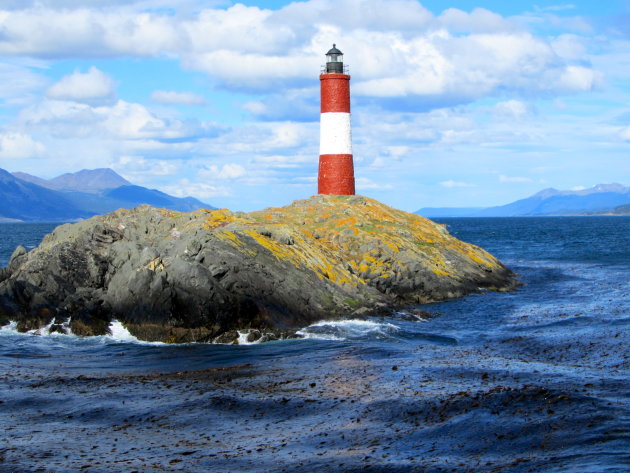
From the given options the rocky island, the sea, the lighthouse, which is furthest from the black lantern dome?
the sea

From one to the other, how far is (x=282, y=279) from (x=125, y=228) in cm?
1087

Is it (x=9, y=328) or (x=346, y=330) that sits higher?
(x=9, y=328)

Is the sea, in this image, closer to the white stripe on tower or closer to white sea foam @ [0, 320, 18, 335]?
white sea foam @ [0, 320, 18, 335]

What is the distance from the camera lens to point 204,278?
27.5 meters

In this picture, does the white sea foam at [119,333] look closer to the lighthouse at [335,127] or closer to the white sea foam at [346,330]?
the white sea foam at [346,330]

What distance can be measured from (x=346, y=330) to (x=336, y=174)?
22.7 m

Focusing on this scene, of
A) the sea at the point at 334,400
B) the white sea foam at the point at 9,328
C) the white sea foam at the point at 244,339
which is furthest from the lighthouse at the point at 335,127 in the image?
the white sea foam at the point at 9,328

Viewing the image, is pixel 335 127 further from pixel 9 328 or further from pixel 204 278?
pixel 9 328

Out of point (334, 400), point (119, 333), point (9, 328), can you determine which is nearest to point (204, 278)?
point (119, 333)

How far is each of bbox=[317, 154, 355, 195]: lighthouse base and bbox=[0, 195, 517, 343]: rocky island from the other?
1012cm

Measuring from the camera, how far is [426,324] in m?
29.8

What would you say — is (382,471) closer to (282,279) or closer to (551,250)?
(282,279)

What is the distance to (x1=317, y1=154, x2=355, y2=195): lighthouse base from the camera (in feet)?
160

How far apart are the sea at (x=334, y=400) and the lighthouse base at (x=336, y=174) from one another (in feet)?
67.3
